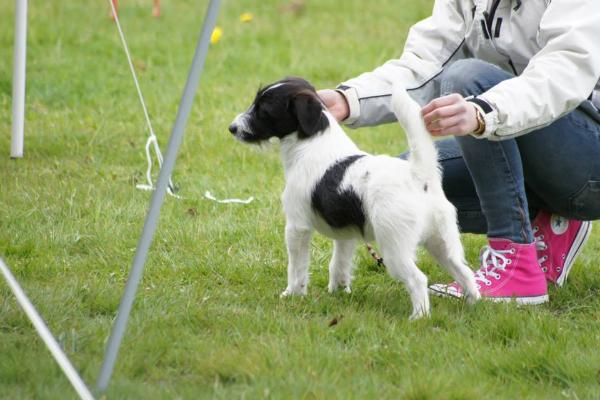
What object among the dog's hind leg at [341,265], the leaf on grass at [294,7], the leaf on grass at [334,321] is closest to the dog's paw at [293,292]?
the dog's hind leg at [341,265]

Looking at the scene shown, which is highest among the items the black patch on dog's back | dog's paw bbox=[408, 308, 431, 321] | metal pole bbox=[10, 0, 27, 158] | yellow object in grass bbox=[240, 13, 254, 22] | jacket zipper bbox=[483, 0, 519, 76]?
jacket zipper bbox=[483, 0, 519, 76]

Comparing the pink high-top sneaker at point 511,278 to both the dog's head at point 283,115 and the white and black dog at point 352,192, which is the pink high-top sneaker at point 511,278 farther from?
the dog's head at point 283,115

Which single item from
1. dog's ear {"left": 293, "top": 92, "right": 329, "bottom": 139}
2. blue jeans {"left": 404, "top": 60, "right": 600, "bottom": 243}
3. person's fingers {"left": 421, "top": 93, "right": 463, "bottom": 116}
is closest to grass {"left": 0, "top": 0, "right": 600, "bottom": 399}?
blue jeans {"left": 404, "top": 60, "right": 600, "bottom": 243}

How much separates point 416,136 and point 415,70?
2.63ft

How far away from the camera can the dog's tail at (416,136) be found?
3.25 meters

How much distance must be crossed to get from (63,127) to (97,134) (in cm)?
27

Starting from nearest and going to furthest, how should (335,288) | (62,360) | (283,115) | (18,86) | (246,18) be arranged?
(62,360) → (283,115) → (335,288) → (18,86) → (246,18)

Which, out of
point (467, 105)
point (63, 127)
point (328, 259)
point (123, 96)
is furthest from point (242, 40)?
point (467, 105)

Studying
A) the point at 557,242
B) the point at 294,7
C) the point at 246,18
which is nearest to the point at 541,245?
the point at 557,242

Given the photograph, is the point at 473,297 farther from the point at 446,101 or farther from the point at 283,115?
the point at 283,115

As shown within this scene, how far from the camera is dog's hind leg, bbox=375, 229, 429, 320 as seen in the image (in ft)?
11.0

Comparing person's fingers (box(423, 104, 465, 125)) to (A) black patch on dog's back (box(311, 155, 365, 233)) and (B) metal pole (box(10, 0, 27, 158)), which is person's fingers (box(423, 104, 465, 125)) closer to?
(A) black patch on dog's back (box(311, 155, 365, 233))

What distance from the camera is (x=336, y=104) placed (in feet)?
12.6

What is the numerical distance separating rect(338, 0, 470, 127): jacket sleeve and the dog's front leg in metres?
0.52
